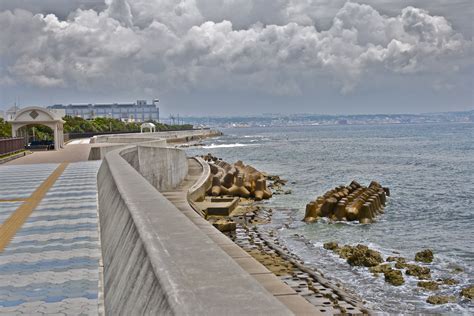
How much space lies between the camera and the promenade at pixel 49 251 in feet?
20.7

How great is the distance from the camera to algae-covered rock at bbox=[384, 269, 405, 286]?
14533 mm

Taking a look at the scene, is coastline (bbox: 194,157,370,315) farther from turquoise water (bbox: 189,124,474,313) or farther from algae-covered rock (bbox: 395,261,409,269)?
algae-covered rock (bbox: 395,261,409,269)

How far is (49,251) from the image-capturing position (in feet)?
28.7

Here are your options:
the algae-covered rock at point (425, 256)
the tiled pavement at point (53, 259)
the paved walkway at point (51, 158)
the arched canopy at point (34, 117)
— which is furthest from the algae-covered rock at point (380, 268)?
the arched canopy at point (34, 117)

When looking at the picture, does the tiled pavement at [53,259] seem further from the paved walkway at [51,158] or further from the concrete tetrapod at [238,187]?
the concrete tetrapod at [238,187]

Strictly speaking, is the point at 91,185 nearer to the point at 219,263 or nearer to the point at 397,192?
the point at 219,263

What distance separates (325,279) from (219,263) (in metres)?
10.9

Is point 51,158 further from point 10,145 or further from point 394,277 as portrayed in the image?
point 394,277

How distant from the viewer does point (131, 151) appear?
2022 centimetres

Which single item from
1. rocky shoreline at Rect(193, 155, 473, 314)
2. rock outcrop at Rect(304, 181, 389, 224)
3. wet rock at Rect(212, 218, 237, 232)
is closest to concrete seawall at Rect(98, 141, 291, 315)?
rocky shoreline at Rect(193, 155, 473, 314)

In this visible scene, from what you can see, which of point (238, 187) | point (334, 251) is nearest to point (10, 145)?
point (238, 187)

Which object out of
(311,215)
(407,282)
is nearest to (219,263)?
(407,282)

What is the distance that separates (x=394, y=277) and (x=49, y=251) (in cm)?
897

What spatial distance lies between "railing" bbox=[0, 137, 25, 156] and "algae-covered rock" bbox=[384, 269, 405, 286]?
24.0 m
